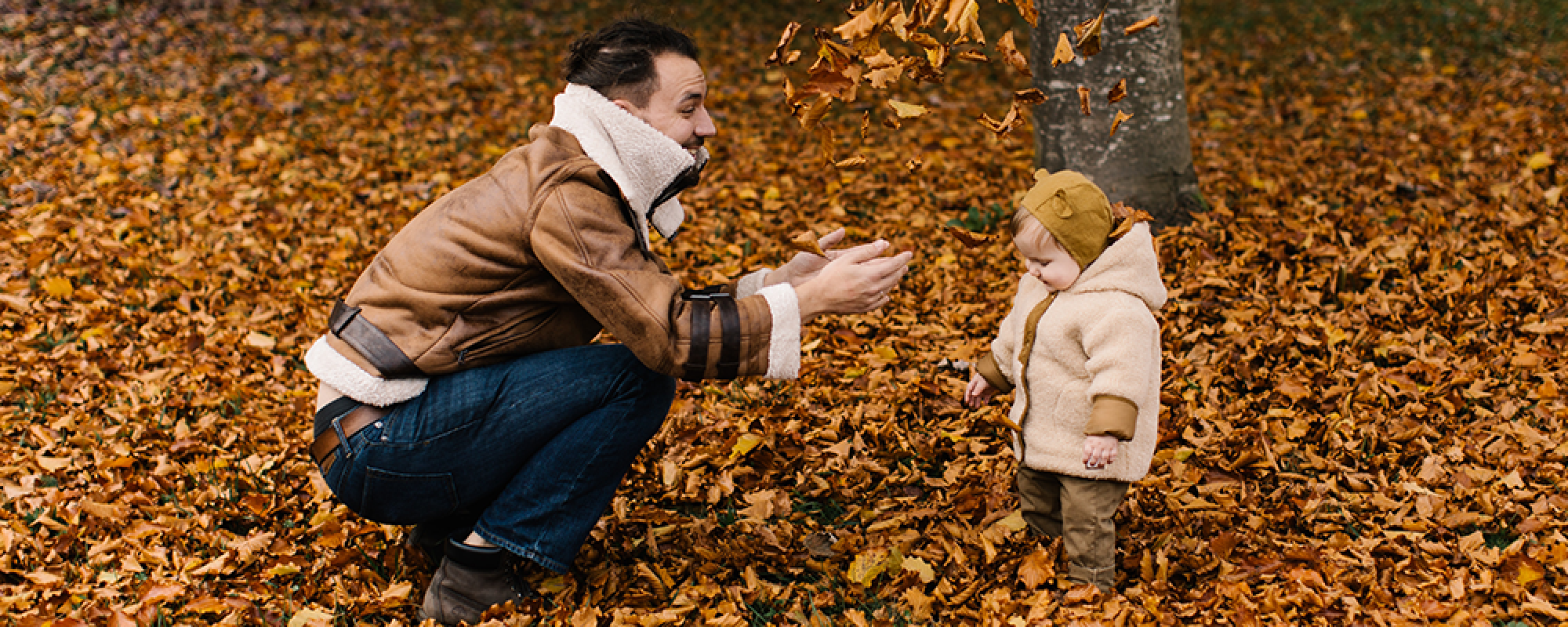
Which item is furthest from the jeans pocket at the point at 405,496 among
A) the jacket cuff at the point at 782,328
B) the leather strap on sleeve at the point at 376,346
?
the jacket cuff at the point at 782,328

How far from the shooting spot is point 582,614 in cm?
276

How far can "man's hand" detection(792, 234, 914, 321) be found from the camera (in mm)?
2420

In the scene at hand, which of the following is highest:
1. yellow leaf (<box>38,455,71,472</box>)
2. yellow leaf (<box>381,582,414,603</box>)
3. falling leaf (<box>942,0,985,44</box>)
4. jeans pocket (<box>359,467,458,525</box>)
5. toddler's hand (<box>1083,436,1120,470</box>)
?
falling leaf (<box>942,0,985,44</box>)

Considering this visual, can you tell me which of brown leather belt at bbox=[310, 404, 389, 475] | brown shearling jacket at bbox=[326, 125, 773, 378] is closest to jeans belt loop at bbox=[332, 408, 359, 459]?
brown leather belt at bbox=[310, 404, 389, 475]

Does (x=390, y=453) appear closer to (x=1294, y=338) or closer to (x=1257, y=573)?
(x=1257, y=573)

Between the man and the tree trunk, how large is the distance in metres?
2.51

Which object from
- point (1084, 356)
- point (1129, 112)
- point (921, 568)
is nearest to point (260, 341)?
point (921, 568)

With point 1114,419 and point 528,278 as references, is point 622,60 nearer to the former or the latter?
point 528,278

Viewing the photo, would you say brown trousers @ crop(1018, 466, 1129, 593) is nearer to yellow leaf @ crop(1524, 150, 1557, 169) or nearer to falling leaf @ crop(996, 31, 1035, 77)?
falling leaf @ crop(996, 31, 1035, 77)

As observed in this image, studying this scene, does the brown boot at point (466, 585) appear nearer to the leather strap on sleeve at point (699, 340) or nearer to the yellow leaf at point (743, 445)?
the leather strap on sleeve at point (699, 340)

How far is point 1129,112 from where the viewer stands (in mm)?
4777

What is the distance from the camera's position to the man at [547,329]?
2375mm

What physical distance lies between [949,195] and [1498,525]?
3002 mm

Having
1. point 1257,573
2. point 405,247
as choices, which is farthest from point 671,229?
point 1257,573
